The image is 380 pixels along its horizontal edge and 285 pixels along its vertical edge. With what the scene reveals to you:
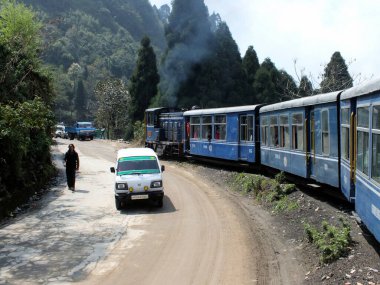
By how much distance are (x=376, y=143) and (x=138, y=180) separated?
9741mm

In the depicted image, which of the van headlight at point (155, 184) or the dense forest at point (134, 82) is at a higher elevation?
the dense forest at point (134, 82)

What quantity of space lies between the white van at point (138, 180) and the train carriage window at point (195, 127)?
10.2 m

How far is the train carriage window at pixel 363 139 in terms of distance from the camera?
8.47 meters

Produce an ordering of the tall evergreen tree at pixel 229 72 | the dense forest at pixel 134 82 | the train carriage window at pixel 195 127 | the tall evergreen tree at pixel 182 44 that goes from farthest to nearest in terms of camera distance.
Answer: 1. the tall evergreen tree at pixel 229 72
2. the tall evergreen tree at pixel 182 44
3. the train carriage window at pixel 195 127
4. the dense forest at pixel 134 82

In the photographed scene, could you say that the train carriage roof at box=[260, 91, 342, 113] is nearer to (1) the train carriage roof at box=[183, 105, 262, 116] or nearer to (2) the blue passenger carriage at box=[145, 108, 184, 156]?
(1) the train carriage roof at box=[183, 105, 262, 116]

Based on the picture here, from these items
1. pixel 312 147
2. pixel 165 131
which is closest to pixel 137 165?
pixel 312 147

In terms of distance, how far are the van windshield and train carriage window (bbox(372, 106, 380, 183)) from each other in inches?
A: 388

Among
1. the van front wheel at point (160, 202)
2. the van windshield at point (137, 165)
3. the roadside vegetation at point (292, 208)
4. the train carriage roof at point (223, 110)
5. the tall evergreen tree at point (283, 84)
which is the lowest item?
the van front wheel at point (160, 202)

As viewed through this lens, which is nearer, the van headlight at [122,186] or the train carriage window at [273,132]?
the van headlight at [122,186]

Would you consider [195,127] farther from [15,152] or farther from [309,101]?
[309,101]

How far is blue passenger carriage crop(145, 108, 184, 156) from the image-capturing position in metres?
30.4

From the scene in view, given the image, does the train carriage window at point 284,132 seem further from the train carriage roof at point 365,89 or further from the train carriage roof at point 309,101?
the train carriage roof at point 365,89

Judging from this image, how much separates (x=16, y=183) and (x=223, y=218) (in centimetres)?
854

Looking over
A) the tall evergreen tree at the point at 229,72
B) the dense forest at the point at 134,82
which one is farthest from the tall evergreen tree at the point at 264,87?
the tall evergreen tree at the point at 229,72
